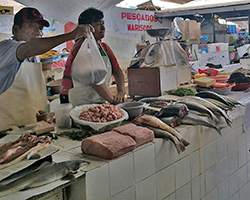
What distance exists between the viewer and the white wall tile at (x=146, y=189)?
1954 millimetres

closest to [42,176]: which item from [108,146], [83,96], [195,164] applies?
[108,146]

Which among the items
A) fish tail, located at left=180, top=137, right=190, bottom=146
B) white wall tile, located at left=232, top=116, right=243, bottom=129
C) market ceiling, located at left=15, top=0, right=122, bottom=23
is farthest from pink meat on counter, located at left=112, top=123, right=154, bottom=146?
market ceiling, located at left=15, top=0, right=122, bottom=23

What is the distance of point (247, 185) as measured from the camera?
11.1ft

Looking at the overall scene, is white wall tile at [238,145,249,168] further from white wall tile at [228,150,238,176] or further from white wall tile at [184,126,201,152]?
white wall tile at [184,126,201,152]

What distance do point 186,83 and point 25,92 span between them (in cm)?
224

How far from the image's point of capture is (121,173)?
5.96 ft

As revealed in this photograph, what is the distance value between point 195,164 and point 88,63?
1.29 m

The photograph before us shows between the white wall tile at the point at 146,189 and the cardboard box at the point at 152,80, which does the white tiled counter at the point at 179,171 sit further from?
the cardboard box at the point at 152,80

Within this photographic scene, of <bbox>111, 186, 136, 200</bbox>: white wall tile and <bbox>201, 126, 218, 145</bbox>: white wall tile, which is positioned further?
<bbox>201, 126, 218, 145</bbox>: white wall tile

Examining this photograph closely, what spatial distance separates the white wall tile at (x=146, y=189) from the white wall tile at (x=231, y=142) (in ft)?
4.19

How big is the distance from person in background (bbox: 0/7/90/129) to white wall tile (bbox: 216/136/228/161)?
5.49 ft

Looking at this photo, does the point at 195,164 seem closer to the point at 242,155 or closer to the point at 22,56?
the point at 242,155

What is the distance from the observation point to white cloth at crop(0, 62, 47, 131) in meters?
2.81

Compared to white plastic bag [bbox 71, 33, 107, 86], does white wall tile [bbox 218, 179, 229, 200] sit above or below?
below
